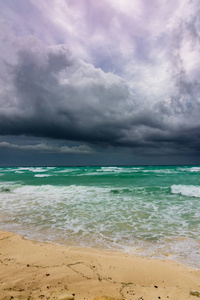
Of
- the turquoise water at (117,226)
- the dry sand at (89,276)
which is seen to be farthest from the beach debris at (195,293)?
the turquoise water at (117,226)

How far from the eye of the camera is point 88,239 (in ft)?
18.4

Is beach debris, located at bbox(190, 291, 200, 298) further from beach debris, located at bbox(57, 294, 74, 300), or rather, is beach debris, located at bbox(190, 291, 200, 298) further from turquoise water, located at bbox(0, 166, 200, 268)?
beach debris, located at bbox(57, 294, 74, 300)

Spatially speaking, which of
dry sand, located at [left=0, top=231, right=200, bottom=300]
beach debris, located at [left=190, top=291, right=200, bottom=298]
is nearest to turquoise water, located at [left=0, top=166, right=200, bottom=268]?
dry sand, located at [left=0, top=231, right=200, bottom=300]

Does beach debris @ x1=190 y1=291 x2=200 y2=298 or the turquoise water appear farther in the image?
the turquoise water

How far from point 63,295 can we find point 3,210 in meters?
7.90

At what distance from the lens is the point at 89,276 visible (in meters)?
3.40

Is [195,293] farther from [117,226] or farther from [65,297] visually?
[117,226]

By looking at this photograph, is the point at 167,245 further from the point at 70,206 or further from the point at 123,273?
the point at 70,206

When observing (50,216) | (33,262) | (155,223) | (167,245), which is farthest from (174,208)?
(33,262)

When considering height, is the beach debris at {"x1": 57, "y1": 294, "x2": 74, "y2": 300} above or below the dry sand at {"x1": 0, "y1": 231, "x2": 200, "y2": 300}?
above

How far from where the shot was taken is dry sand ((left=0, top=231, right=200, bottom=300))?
2861 mm

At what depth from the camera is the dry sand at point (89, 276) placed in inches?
113

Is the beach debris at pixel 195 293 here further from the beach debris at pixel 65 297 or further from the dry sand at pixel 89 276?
the beach debris at pixel 65 297

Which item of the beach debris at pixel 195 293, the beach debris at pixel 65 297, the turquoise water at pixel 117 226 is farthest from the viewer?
the turquoise water at pixel 117 226
